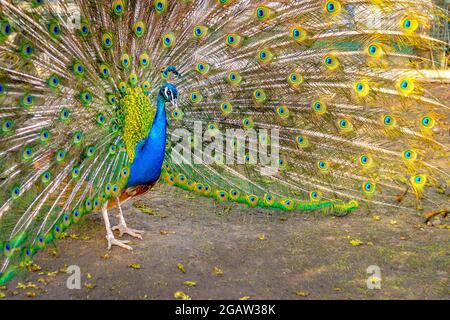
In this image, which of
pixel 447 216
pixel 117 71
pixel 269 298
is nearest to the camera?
pixel 269 298

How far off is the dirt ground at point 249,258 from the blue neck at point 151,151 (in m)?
0.67

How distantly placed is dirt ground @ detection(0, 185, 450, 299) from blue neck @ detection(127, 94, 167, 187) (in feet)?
2.20

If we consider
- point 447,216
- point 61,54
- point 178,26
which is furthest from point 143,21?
point 447,216

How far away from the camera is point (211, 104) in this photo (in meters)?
3.98

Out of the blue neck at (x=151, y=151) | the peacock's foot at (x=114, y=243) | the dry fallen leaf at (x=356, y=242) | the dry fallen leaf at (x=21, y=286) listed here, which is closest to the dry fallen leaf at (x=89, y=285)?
the dry fallen leaf at (x=21, y=286)

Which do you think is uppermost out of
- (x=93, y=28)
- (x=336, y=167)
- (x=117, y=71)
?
(x=93, y=28)

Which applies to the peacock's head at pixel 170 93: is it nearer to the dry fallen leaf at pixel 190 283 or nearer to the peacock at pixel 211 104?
the peacock at pixel 211 104

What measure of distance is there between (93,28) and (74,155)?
2.91ft

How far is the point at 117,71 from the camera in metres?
3.74

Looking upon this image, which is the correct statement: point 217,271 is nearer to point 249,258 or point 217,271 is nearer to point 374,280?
point 249,258

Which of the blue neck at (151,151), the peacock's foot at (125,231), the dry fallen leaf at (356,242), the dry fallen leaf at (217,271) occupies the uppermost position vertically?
the blue neck at (151,151)

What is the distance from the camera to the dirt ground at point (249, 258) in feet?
11.6

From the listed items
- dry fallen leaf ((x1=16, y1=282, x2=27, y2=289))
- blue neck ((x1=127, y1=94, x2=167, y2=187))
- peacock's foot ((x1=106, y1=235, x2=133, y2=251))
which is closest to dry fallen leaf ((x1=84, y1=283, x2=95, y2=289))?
dry fallen leaf ((x1=16, y1=282, x2=27, y2=289))

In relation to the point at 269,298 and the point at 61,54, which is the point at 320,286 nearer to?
the point at 269,298
